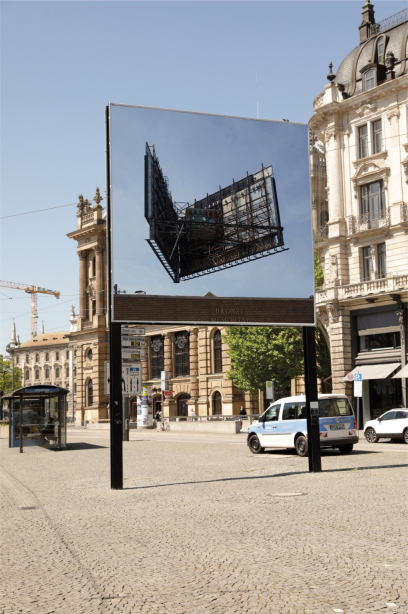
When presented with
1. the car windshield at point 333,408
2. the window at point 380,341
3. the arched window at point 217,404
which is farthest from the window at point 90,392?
the car windshield at point 333,408

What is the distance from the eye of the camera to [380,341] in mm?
40250

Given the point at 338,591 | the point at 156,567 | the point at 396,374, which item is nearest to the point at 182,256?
the point at 156,567

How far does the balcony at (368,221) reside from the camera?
1582 inches

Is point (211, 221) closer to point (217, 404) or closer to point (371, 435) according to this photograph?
point (371, 435)

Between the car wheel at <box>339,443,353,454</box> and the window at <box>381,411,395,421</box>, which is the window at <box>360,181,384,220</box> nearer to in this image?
the window at <box>381,411,395,421</box>

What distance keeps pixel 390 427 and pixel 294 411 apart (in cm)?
782

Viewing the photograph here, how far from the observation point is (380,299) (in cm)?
3969

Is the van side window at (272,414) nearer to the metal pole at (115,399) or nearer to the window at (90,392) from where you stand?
the metal pole at (115,399)

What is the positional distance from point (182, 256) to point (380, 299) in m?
25.1

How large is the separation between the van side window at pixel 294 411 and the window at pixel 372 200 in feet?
66.6

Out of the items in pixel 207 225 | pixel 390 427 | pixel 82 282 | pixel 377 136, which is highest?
pixel 377 136

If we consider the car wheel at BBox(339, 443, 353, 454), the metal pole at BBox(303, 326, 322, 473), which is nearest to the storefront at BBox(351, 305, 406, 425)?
the car wheel at BBox(339, 443, 353, 454)

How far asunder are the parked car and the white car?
19.1 ft

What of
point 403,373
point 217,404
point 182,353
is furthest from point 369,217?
point 182,353
